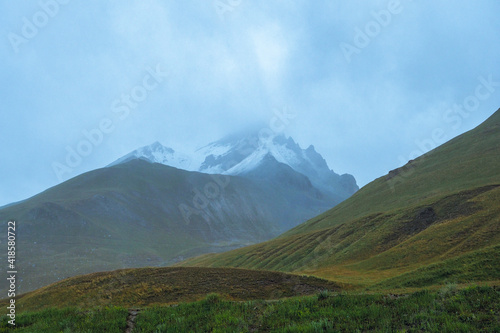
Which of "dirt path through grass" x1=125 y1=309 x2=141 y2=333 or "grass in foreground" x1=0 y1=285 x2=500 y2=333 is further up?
"dirt path through grass" x1=125 y1=309 x2=141 y2=333

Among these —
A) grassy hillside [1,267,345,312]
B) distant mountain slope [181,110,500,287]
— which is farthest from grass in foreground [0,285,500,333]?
distant mountain slope [181,110,500,287]

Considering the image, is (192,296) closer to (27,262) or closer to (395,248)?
(395,248)

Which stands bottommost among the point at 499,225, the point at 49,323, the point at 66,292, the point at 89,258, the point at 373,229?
the point at 499,225

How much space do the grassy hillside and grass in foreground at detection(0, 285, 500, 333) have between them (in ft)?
33.8

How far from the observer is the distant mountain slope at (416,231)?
4225 centimetres

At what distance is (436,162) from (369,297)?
423 feet

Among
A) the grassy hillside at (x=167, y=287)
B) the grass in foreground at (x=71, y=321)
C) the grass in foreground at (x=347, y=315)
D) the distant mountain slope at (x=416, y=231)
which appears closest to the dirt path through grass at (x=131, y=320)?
the grass in foreground at (x=71, y=321)

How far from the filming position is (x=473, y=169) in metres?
94.5

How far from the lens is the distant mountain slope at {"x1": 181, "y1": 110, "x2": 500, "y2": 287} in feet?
139

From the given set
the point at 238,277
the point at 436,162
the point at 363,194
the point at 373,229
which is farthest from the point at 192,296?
the point at 436,162

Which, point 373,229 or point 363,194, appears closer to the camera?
point 373,229

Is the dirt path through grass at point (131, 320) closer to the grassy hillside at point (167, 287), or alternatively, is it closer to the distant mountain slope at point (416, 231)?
the grassy hillside at point (167, 287)

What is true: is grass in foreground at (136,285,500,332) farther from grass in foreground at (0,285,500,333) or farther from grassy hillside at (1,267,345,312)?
grassy hillside at (1,267,345,312)

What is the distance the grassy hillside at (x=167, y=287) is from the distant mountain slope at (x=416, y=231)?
434 inches
